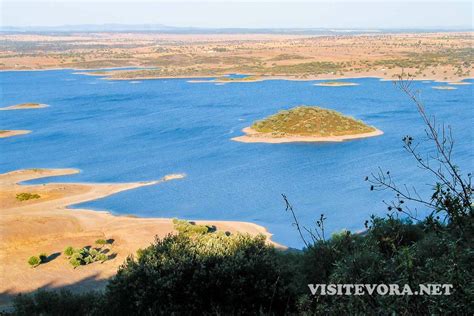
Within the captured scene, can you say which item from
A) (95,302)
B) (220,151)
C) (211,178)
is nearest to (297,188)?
(211,178)

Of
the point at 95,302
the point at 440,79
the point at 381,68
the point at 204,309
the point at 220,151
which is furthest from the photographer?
the point at 381,68

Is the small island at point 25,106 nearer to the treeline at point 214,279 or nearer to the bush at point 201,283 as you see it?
the treeline at point 214,279

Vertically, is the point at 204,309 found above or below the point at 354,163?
above

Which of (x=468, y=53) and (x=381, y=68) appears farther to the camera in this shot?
(x=468, y=53)

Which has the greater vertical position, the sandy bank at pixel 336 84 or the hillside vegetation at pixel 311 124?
the sandy bank at pixel 336 84

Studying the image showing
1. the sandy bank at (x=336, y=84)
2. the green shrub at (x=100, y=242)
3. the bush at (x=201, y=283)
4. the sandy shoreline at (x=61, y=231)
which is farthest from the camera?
the sandy bank at (x=336, y=84)

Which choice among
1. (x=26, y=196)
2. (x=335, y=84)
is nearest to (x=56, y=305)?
(x=26, y=196)

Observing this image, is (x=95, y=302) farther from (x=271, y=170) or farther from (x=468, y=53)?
(x=468, y=53)

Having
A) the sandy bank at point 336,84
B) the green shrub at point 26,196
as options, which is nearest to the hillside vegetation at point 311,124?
the green shrub at point 26,196
